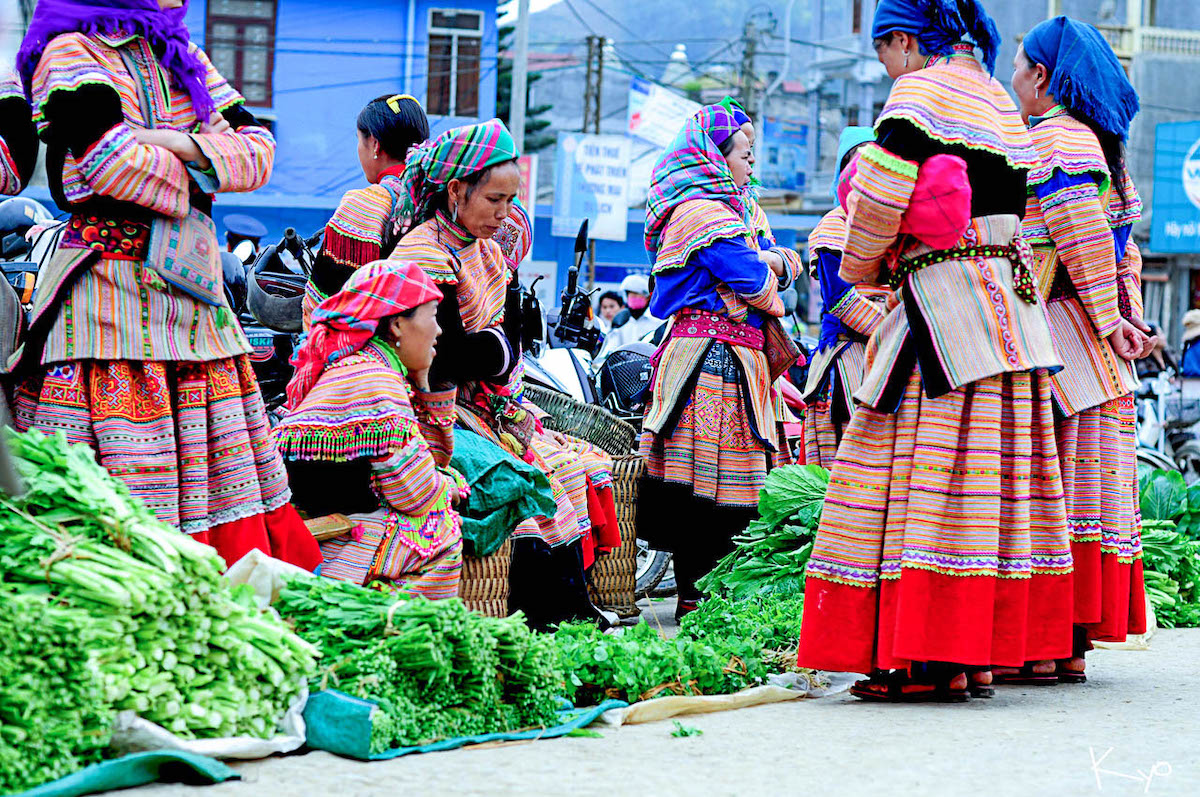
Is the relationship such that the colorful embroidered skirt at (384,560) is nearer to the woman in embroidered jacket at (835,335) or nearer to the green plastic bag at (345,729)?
the green plastic bag at (345,729)

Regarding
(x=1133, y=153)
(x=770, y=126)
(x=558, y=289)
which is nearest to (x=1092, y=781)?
(x=558, y=289)

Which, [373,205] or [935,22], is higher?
[935,22]

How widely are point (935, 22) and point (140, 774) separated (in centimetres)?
345

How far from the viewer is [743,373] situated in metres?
7.08

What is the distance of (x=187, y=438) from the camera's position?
4473 millimetres

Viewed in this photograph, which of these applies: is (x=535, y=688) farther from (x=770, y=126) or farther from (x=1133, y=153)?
(x=770, y=126)

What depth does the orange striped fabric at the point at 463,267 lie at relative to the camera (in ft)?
17.8

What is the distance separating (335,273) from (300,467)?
123 centimetres

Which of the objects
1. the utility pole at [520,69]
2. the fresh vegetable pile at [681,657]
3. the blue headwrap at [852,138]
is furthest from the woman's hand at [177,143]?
the utility pole at [520,69]

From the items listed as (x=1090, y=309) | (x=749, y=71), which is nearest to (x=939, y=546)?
(x=1090, y=309)

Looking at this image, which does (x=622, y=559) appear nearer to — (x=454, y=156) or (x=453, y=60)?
(x=454, y=156)

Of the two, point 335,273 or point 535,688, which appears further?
point 335,273

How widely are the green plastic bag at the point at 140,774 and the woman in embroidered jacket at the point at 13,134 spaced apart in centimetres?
214

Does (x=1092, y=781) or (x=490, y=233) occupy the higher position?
(x=490, y=233)
